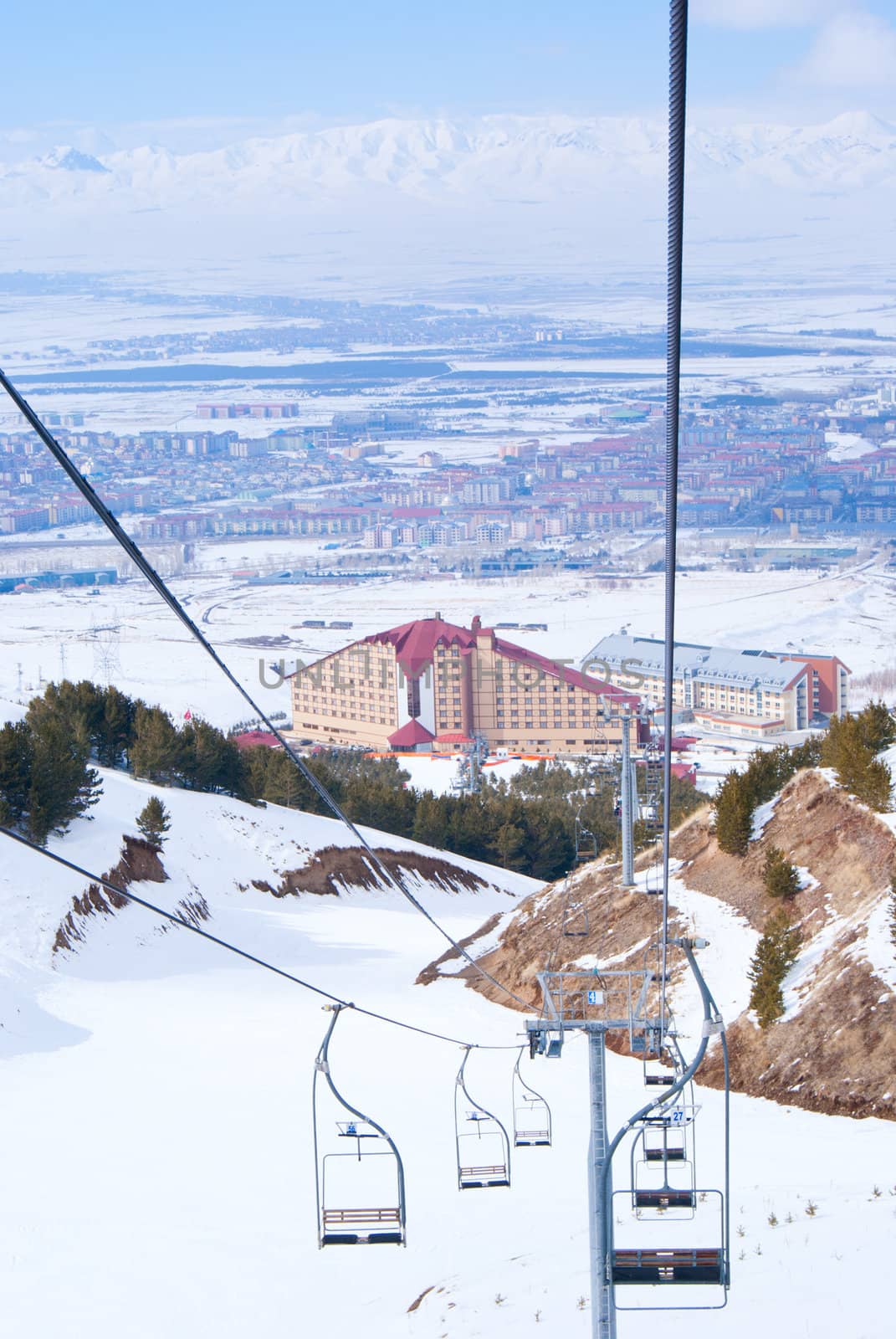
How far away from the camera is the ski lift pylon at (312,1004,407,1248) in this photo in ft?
27.7

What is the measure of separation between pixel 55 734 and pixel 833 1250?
69.0ft

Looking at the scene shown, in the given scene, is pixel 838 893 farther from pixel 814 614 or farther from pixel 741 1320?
pixel 814 614

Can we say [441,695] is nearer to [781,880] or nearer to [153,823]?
[153,823]

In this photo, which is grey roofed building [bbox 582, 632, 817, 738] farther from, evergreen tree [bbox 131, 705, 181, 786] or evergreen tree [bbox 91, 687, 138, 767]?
evergreen tree [bbox 131, 705, 181, 786]

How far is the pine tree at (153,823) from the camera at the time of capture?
29.4 m

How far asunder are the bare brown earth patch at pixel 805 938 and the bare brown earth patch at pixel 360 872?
659cm

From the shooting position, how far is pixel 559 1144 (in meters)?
15.0

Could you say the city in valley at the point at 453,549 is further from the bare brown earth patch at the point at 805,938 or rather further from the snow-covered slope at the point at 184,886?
the bare brown earth patch at the point at 805,938

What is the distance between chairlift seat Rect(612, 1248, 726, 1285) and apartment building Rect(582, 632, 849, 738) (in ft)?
236

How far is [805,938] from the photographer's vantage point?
58.9 feet

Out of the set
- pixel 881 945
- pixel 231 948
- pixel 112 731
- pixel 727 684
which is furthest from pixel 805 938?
pixel 727 684

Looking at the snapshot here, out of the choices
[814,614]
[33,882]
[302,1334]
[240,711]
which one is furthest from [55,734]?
[814,614]

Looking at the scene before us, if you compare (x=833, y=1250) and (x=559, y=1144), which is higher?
(x=833, y=1250)

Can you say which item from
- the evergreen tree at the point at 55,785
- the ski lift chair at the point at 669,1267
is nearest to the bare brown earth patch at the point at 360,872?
the evergreen tree at the point at 55,785
